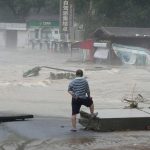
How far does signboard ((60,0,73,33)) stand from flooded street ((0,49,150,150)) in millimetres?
10651

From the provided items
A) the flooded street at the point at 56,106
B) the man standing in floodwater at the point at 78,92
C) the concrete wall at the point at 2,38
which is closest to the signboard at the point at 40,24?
the concrete wall at the point at 2,38

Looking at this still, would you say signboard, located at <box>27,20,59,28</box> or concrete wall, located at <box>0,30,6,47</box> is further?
concrete wall, located at <box>0,30,6,47</box>

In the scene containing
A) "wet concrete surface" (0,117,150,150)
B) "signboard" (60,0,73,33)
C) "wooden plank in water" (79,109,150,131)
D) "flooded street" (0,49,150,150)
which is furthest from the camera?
"signboard" (60,0,73,33)

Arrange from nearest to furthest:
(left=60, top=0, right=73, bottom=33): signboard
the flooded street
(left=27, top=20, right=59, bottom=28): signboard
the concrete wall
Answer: the flooded street < (left=60, top=0, right=73, bottom=33): signboard < (left=27, top=20, right=59, bottom=28): signboard < the concrete wall

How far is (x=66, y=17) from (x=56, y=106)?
37.8 meters

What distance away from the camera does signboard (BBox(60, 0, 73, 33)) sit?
57.9 meters

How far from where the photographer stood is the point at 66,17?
57.9m

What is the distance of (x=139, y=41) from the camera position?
4862 cm

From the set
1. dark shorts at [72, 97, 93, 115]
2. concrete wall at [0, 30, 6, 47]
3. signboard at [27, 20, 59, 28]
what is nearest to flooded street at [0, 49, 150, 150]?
dark shorts at [72, 97, 93, 115]

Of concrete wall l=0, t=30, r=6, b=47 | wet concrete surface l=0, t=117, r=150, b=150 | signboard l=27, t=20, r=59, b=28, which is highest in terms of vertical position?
signboard l=27, t=20, r=59, b=28

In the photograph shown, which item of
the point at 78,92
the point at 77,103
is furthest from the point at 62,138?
the point at 78,92

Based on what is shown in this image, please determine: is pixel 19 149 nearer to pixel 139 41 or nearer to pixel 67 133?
pixel 67 133

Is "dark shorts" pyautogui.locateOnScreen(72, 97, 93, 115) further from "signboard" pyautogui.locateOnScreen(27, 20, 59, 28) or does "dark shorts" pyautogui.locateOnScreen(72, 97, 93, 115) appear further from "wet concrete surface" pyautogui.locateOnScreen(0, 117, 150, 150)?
"signboard" pyautogui.locateOnScreen(27, 20, 59, 28)

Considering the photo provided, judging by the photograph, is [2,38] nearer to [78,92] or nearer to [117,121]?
[78,92]
